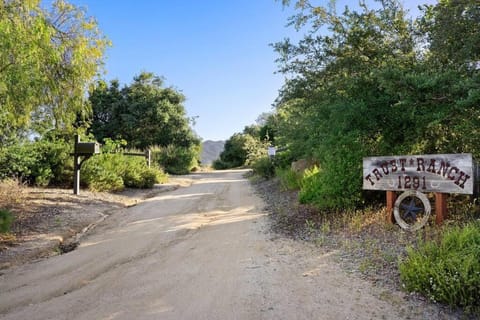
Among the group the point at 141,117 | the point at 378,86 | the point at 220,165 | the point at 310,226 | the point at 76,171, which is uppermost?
the point at 141,117

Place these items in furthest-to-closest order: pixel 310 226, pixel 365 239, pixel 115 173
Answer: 1. pixel 115 173
2. pixel 310 226
3. pixel 365 239

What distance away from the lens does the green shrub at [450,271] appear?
273cm

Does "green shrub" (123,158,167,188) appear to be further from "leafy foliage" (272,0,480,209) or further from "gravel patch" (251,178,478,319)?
"leafy foliage" (272,0,480,209)

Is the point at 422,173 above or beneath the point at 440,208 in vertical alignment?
above

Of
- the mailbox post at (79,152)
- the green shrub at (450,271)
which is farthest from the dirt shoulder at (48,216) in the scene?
the green shrub at (450,271)

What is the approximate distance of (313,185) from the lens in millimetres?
6422

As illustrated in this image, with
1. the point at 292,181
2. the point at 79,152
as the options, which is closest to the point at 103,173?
the point at 79,152

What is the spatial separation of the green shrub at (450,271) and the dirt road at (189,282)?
29 cm

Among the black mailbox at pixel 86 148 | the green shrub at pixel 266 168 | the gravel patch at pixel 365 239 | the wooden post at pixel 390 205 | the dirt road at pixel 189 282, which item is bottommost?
the dirt road at pixel 189 282

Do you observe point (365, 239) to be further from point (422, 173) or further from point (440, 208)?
point (422, 173)

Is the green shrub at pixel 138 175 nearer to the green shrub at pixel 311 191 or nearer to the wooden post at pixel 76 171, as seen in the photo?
the wooden post at pixel 76 171

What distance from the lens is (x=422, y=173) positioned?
15.2 ft

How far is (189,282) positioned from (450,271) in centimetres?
239

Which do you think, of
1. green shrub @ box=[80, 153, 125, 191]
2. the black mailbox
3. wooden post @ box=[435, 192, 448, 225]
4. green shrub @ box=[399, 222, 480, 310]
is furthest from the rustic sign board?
green shrub @ box=[80, 153, 125, 191]
